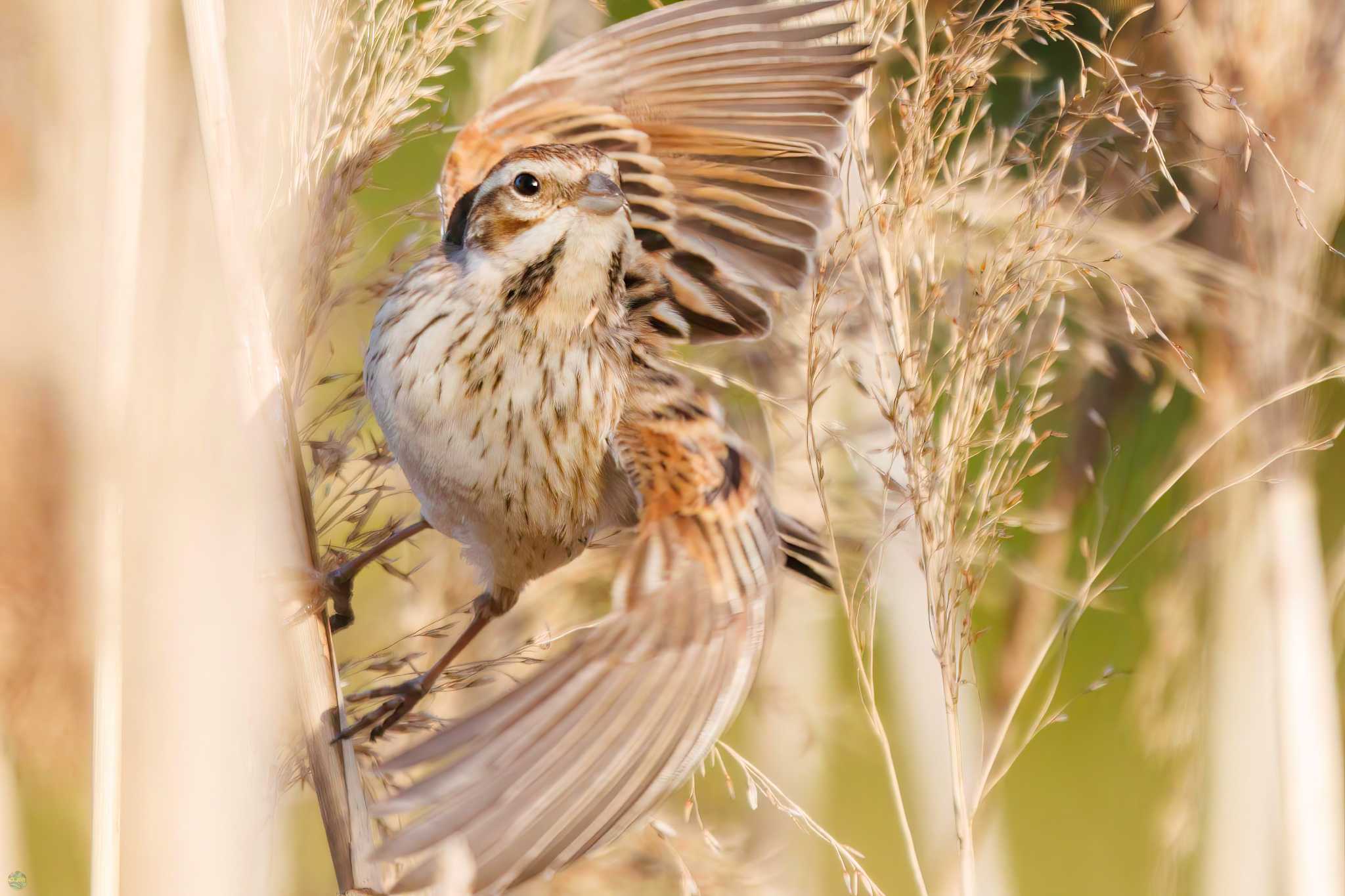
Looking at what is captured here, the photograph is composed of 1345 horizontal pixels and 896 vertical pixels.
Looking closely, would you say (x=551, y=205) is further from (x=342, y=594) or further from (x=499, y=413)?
(x=342, y=594)

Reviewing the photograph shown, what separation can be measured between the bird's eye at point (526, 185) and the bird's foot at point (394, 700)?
39 centimetres

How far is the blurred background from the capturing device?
0.79m

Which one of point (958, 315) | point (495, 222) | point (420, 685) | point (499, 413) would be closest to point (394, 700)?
point (420, 685)

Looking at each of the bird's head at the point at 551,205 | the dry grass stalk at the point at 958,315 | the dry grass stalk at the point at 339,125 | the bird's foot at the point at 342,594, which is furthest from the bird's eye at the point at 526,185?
the bird's foot at the point at 342,594

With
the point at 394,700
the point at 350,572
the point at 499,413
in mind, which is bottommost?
the point at 394,700

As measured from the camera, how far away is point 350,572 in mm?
886

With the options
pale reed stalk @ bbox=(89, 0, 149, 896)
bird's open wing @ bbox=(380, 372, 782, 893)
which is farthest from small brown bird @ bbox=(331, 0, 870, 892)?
pale reed stalk @ bbox=(89, 0, 149, 896)

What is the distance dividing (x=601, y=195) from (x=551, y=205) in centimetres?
5

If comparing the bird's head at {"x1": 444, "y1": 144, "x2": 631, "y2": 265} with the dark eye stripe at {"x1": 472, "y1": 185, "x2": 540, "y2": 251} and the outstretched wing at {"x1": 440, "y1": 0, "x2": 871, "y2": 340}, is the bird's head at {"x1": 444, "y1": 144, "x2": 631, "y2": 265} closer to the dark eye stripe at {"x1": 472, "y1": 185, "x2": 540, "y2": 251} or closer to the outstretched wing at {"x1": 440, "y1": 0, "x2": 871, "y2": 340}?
the dark eye stripe at {"x1": 472, "y1": 185, "x2": 540, "y2": 251}

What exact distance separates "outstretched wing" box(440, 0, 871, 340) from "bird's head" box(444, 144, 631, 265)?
0.43 feet

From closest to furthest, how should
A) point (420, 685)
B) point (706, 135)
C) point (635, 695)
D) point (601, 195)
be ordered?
point (635, 695), point (601, 195), point (420, 685), point (706, 135)

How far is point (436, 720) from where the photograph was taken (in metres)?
0.87

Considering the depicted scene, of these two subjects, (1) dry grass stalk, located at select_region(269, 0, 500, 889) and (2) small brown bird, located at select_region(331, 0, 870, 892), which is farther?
(1) dry grass stalk, located at select_region(269, 0, 500, 889)

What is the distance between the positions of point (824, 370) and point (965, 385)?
0.10 meters
